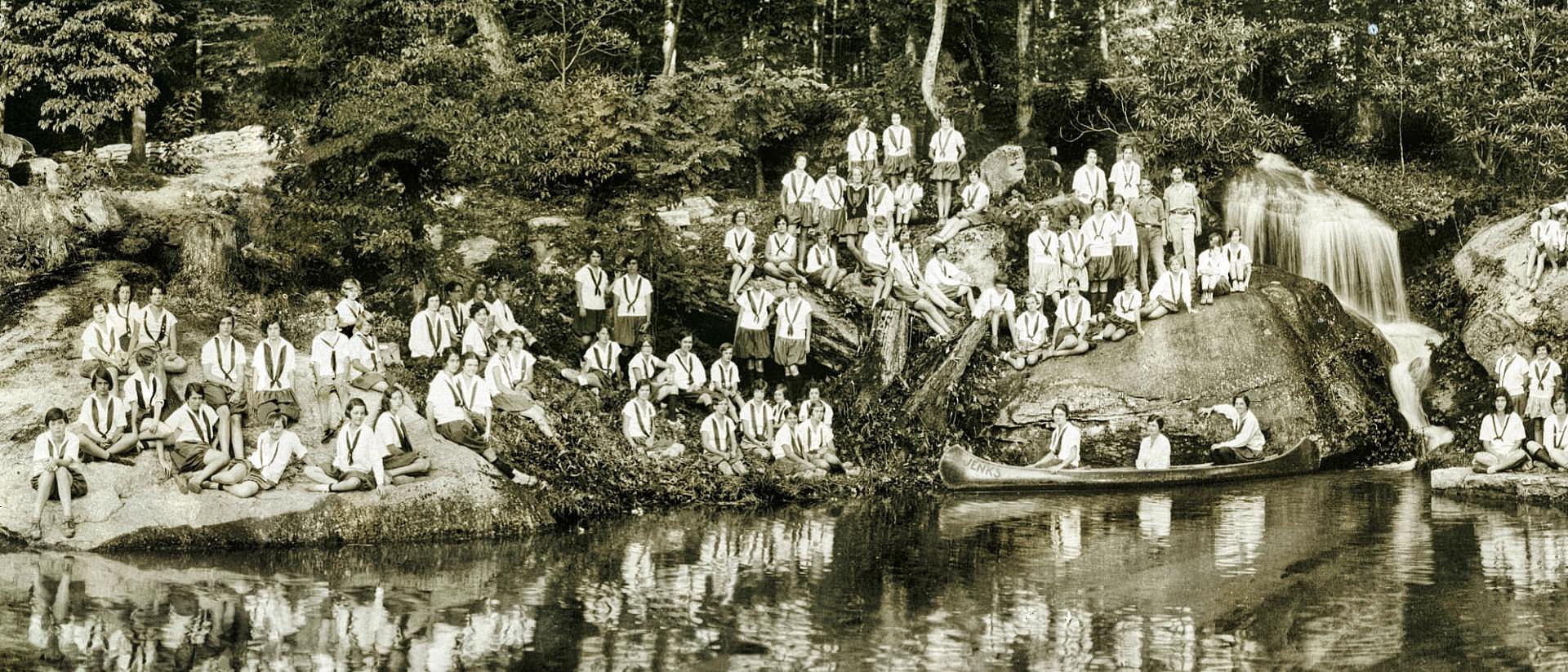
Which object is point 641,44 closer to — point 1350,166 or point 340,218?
point 340,218

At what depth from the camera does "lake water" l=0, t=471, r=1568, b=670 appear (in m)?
A: 11.4

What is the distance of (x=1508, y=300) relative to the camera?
23594 mm

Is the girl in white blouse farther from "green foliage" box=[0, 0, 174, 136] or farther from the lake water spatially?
"green foliage" box=[0, 0, 174, 136]

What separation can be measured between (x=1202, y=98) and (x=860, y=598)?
59.5 ft

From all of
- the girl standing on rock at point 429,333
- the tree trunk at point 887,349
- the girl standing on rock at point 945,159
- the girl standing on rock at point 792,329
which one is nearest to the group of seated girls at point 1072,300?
the tree trunk at point 887,349

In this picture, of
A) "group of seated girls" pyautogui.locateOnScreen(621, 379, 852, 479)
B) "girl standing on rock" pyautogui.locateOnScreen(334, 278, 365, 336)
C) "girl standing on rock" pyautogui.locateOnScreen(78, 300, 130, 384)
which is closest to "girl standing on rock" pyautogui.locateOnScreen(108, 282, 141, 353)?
"girl standing on rock" pyautogui.locateOnScreen(78, 300, 130, 384)

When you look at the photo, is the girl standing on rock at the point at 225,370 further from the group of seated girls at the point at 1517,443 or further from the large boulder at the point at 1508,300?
the large boulder at the point at 1508,300

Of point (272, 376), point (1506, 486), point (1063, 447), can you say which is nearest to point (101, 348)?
point (272, 376)

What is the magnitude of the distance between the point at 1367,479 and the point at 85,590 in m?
15.3

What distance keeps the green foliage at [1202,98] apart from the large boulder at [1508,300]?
4.59m

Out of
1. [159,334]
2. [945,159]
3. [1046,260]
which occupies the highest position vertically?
[945,159]

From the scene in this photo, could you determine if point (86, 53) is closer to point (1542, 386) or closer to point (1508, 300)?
point (1542, 386)

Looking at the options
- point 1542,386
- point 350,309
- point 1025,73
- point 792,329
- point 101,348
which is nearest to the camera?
point 101,348

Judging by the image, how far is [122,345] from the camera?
1728 centimetres
